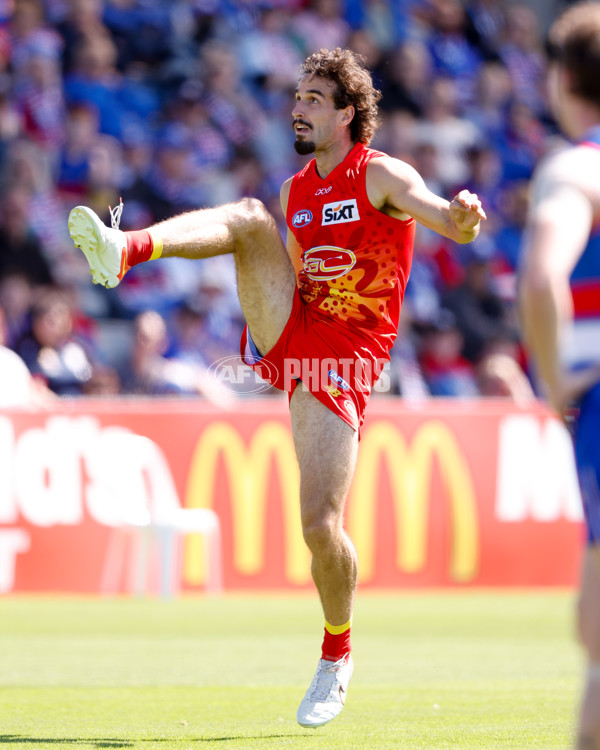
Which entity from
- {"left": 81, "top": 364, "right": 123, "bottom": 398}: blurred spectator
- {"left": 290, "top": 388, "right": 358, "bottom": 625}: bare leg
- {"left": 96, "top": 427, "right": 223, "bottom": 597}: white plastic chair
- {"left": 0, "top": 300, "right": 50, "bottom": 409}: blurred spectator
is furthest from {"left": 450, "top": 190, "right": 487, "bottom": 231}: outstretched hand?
{"left": 81, "top": 364, "right": 123, "bottom": 398}: blurred spectator

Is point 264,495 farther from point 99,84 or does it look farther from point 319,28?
point 319,28

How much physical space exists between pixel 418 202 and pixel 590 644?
297 cm

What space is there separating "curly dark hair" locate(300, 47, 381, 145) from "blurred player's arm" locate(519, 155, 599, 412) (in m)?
3.30

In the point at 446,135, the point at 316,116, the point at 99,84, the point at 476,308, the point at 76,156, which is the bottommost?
the point at 476,308

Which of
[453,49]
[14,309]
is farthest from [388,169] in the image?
[453,49]

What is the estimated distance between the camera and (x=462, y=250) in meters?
16.9

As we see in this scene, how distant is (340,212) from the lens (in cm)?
600

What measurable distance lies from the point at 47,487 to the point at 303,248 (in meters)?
6.15

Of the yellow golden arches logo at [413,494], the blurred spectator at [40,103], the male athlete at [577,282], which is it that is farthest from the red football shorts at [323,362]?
the blurred spectator at [40,103]

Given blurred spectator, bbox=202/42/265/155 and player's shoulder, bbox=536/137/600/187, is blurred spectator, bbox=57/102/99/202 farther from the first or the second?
player's shoulder, bbox=536/137/600/187

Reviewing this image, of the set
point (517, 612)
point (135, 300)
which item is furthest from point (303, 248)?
point (135, 300)

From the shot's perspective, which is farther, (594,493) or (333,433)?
(333,433)

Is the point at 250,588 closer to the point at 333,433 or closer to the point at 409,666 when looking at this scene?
the point at 409,666

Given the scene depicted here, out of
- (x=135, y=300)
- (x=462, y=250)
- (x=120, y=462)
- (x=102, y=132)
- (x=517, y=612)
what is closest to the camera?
(x=517, y=612)
